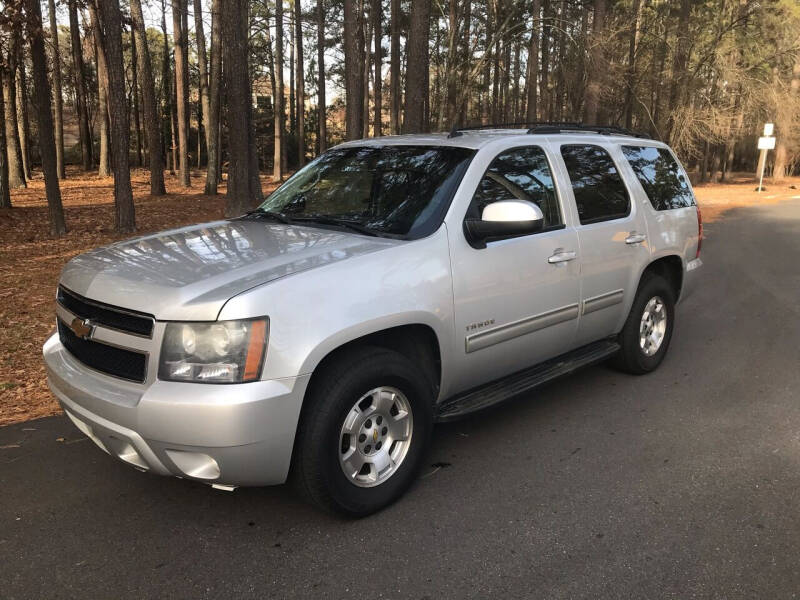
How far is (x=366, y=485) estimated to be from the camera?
337 centimetres

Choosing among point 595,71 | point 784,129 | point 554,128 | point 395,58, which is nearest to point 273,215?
point 554,128

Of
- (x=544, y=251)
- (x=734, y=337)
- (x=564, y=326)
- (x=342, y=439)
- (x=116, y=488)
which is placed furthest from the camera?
(x=734, y=337)

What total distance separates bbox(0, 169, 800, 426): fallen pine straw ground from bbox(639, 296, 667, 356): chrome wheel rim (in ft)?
15.5

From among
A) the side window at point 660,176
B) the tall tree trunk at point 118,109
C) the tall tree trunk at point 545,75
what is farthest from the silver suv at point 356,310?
the tall tree trunk at point 545,75

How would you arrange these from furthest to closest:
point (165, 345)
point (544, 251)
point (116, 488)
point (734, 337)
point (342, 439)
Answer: point (734, 337), point (544, 251), point (116, 488), point (342, 439), point (165, 345)

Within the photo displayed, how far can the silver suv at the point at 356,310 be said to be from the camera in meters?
2.87

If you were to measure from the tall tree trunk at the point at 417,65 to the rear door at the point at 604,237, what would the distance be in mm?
8109

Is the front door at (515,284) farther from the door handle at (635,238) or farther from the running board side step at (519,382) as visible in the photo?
the door handle at (635,238)

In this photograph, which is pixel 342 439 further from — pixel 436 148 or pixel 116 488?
pixel 436 148

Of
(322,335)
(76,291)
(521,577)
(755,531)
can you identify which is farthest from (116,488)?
(755,531)

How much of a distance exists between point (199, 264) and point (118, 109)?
973 centimetres

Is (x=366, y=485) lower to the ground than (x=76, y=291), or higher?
lower

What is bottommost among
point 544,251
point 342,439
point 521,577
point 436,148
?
point 521,577

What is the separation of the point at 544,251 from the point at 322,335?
185cm
